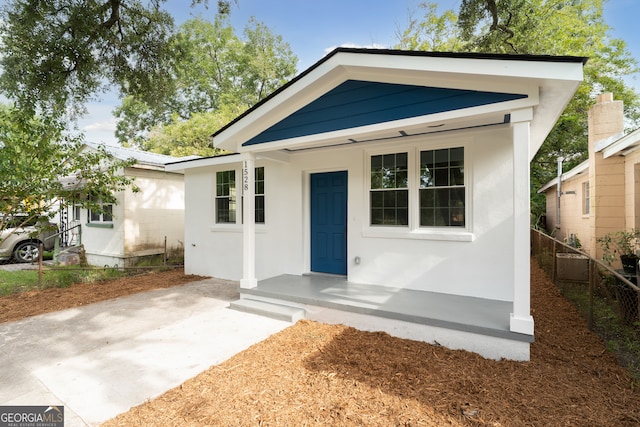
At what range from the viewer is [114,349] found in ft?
11.9

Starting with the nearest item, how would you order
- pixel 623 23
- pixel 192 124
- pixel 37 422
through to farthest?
pixel 37 422
pixel 623 23
pixel 192 124

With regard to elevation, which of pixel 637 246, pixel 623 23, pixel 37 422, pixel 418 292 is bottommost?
pixel 37 422

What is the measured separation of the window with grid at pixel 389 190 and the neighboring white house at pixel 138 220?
6.67 m

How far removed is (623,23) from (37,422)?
962 inches

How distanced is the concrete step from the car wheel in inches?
416

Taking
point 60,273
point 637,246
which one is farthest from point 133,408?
point 637,246

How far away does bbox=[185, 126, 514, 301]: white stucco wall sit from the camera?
4.56 meters

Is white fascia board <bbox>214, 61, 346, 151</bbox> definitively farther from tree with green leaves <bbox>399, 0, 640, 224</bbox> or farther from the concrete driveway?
tree with green leaves <bbox>399, 0, 640, 224</bbox>

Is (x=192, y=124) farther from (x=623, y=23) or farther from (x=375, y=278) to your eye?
(x=623, y=23)

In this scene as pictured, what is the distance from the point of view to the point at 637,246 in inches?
222

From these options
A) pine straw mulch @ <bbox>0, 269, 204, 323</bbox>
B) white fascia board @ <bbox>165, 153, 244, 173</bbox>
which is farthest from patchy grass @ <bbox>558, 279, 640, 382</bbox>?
pine straw mulch @ <bbox>0, 269, 204, 323</bbox>

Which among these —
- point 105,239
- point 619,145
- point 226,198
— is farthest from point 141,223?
point 619,145

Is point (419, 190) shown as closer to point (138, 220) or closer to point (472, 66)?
point (472, 66)

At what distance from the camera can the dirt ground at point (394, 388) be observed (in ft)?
7.77
